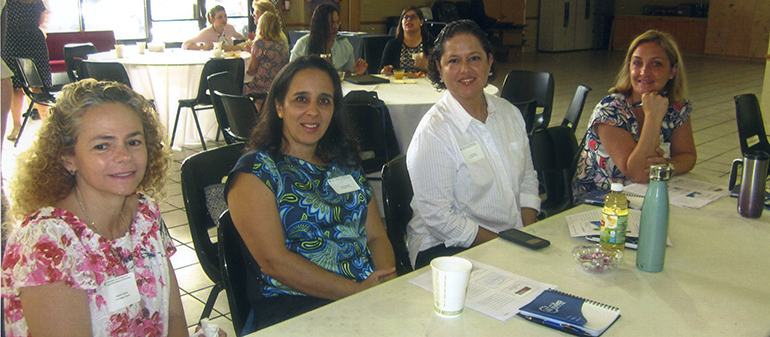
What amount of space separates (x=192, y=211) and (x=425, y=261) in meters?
0.82

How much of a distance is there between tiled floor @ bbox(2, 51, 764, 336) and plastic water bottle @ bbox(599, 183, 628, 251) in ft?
3.86

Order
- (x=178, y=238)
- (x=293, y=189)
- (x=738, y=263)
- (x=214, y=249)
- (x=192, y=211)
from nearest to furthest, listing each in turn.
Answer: (x=738, y=263) < (x=293, y=189) < (x=192, y=211) < (x=214, y=249) < (x=178, y=238)

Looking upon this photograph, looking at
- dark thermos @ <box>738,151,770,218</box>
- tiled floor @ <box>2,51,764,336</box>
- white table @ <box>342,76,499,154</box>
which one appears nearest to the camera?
dark thermos @ <box>738,151,770,218</box>

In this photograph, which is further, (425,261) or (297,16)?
(297,16)

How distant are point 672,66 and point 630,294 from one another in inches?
65.1

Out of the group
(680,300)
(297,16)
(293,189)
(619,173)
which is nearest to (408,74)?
(619,173)

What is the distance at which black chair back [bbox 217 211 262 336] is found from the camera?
1.73 meters

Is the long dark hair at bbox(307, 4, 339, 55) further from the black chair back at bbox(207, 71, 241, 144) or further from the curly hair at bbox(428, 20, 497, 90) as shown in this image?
the curly hair at bbox(428, 20, 497, 90)

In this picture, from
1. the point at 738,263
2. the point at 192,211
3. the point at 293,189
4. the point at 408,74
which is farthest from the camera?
the point at 408,74

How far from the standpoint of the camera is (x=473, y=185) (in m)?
2.31

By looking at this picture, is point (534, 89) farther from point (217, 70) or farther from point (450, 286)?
point (450, 286)

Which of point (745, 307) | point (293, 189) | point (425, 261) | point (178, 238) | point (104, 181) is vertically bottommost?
point (178, 238)

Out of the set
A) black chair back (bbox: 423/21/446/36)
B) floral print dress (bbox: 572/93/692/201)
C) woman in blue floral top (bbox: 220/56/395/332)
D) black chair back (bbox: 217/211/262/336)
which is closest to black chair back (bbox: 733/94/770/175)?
floral print dress (bbox: 572/93/692/201)

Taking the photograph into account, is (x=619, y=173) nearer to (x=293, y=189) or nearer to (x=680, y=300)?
(x=680, y=300)
